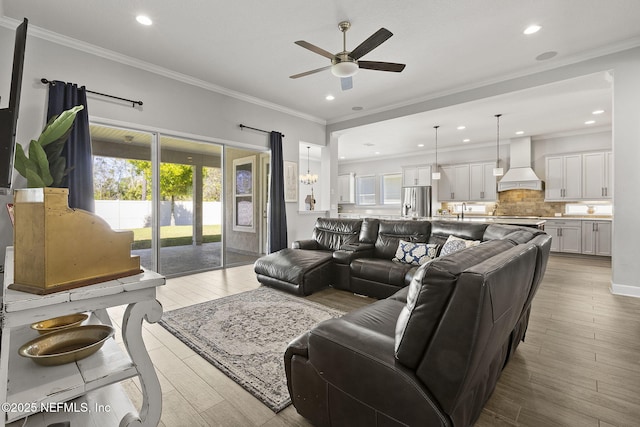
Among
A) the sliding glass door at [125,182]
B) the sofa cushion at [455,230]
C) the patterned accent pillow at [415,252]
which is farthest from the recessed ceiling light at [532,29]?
the sliding glass door at [125,182]

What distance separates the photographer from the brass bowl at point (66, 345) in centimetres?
111

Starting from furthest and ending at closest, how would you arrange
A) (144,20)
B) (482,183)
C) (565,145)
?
(482,183) < (565,145) < (144,20)

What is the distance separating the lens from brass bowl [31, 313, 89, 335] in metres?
1.43

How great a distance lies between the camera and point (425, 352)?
112 cm

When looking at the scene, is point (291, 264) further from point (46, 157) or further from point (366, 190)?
Answer: point (366, 190)

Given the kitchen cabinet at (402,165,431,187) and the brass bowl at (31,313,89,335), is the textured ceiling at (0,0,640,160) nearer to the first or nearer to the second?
the brass bowl at (31,313,89,335)

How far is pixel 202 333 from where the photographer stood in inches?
102

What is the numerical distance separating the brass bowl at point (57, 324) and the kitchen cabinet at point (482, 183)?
9021 millimetres

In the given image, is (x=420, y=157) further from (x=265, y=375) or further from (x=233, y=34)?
(x=265, y=375)

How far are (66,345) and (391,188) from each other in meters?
10.2

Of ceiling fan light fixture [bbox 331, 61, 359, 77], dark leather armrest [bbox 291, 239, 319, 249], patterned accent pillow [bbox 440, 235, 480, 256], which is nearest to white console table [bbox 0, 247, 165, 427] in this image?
ceiling fan light fixture [bbox 331, 61, 359, 77]

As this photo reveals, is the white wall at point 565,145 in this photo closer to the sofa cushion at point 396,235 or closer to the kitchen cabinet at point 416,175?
the kitchen cabinet at point 416,175

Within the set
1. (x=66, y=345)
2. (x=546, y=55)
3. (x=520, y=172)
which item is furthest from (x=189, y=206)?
(x=520, y=172)

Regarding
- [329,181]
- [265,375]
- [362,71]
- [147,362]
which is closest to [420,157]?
[329,181]
